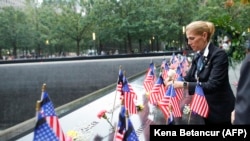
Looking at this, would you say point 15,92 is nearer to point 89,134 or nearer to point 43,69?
point 43,69

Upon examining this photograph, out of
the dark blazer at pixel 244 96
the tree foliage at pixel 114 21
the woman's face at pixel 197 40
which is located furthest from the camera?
the tree foliage at pixel 114 21

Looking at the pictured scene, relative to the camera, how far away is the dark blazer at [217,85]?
10.6 ft

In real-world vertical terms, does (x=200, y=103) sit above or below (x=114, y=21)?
below

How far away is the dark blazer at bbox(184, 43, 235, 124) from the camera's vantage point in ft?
10.6

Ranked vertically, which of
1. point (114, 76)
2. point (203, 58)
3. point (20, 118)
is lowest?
point (20, 118)

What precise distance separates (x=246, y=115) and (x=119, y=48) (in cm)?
5657

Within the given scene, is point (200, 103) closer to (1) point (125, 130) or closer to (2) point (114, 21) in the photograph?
(1) point (125, 130)

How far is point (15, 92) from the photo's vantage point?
26.9 metres

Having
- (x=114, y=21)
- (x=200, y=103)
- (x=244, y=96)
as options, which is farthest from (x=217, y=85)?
(x=114, y=21)

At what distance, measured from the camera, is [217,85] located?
10.6 ft

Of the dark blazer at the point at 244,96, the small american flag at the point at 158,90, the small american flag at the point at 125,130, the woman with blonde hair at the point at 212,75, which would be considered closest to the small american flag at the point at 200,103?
the woman with blonde hair at the point at 212,75

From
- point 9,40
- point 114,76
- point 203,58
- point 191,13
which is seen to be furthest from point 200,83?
point 9,40

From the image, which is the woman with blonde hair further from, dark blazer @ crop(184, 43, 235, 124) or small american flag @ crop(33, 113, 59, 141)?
small american flag @ crop(33, 113, 59, 141)

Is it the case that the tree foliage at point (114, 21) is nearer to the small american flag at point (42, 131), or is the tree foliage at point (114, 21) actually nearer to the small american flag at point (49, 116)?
the small american flag at point (49, 116)
